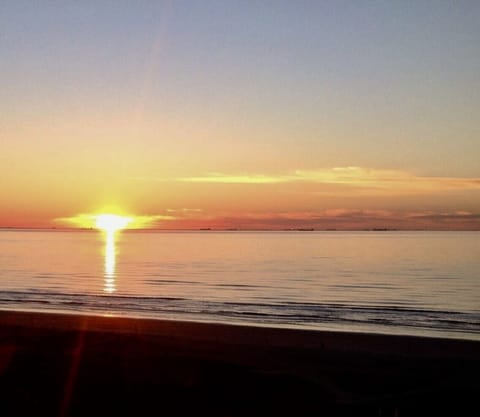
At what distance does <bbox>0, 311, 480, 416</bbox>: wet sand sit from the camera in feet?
32.3

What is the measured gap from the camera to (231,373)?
40.0ft

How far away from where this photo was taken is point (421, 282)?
149 ft

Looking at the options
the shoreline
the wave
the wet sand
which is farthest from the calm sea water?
the wet sand

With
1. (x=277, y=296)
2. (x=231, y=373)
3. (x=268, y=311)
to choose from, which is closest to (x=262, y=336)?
(x=231, y=373)

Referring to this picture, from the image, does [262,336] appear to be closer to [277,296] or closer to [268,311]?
[268,311]

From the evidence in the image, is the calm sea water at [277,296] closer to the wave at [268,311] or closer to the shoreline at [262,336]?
the wave at [268,311]

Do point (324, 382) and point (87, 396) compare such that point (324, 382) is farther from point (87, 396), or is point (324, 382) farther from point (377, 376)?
point (87, 396)

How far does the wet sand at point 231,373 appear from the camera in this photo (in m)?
9.86

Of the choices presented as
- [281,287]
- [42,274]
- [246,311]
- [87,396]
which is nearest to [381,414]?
[87,396]

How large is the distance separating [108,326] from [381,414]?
11.8 m

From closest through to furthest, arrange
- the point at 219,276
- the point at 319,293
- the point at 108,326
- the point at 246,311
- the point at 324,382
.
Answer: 1. the point at 324,382
2. the point at 108,326
3. the point at 246,311
4. the point at 319,293
5. the point at 219,276

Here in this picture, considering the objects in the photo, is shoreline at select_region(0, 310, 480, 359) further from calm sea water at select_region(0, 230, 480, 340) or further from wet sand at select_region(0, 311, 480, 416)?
calm sea water at select_region(0, 230, 480, 340)

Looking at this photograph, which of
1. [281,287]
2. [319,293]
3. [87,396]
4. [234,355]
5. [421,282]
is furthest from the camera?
[421,282]

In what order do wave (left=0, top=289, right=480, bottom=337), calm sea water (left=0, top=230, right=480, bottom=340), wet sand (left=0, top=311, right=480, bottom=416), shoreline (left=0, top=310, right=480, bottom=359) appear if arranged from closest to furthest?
wet sand (left=0, top=311, right=480, bottom=416) → shoreline (left=0, top=310, right=480, bottom=359) → wave (left=0, top=289, right=480, bottom=337) → calm sea water (left=0, top=230, right=480, bottom=340)
